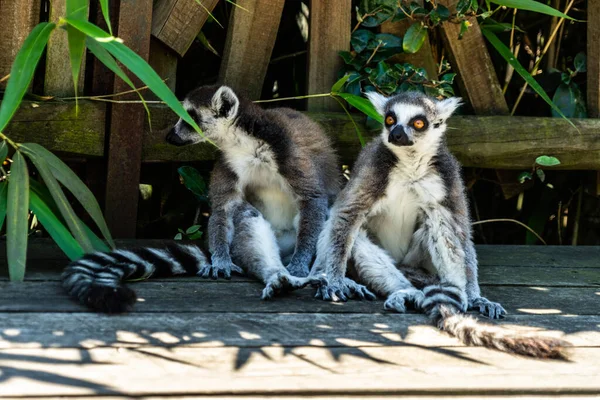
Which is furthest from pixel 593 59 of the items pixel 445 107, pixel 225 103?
pixel 225 103

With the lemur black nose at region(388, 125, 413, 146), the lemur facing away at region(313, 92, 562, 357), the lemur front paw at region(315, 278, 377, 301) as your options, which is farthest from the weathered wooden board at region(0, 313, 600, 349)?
the lemur black nose at region(388, 125, 413, 146)

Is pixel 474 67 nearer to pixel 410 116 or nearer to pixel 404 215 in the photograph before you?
pixel 410 116

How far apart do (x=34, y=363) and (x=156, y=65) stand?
8.65 feet

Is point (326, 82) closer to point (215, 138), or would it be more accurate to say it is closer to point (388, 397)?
point (215, 138)

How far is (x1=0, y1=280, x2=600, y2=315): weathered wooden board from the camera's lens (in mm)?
3480

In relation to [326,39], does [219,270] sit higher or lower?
lower

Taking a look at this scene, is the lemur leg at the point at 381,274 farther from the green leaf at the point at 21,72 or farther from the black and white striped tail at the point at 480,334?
the green leaf at the point at 21,72

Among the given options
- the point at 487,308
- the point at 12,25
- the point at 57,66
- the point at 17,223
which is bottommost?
the point at 487,308

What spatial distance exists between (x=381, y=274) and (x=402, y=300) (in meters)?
0.35

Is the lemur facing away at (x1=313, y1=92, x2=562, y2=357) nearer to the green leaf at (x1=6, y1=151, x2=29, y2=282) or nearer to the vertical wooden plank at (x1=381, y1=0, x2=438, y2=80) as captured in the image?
the vertical wooden plank at (x1=381, y1=0, x2=438, y2=80)

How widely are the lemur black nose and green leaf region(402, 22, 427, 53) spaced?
97 cm

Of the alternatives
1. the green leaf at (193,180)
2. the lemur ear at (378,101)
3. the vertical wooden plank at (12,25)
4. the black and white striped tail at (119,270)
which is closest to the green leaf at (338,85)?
the lemur ear at (378,101)

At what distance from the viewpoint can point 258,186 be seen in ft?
15.6

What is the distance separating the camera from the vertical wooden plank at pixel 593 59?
5.29 meters
